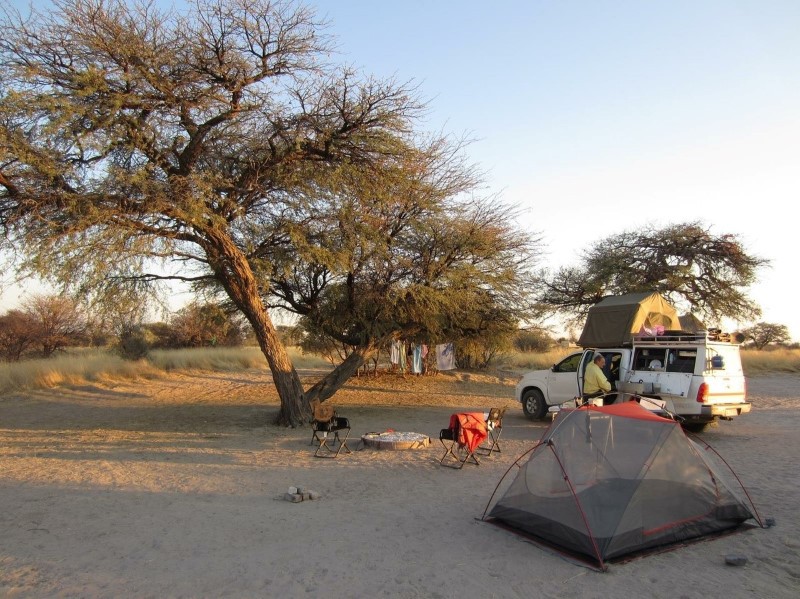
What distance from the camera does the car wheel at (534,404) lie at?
1441cm

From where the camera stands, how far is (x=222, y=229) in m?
12.5

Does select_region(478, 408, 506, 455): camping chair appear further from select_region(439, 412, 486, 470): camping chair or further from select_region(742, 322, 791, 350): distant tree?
select_region(742, 322, 791, 350): distant tree

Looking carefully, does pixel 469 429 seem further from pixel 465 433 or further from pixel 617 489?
pixel 617 489

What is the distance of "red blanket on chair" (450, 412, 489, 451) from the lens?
30.4 ft

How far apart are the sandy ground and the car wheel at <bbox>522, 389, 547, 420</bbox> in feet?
5.15

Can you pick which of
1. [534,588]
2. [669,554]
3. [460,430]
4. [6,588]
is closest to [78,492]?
[6,588]

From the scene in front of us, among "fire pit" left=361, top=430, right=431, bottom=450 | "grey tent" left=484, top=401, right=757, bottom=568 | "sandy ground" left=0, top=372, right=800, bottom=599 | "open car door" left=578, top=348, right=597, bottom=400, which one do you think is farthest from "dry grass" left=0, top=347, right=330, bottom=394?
"grey tent" left=484, top=401, right=757, bottom=568

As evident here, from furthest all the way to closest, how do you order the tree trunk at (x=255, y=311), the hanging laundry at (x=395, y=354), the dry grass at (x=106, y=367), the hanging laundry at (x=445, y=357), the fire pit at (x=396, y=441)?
the hanging laundry at (x=445, y=357) → the hanging laundry at (x=395, y=354) → the dry grass at (x=106, y=367) → the tree trunk at (x=255, y=311) → the fire pit at (x=396, y=441)

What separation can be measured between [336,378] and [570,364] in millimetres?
6097

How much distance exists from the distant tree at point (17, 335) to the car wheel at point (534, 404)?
29.1m

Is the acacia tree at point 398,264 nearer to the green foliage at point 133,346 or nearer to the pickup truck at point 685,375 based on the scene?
the pickup truck at point 685,375

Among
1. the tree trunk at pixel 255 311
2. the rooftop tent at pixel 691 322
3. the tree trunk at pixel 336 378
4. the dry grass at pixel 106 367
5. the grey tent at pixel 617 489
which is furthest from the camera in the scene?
the dry grass at pixel 106 367

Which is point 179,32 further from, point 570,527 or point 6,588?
point 570,527

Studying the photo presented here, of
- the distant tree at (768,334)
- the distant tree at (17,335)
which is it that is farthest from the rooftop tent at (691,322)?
the distant tree at (768,334)
